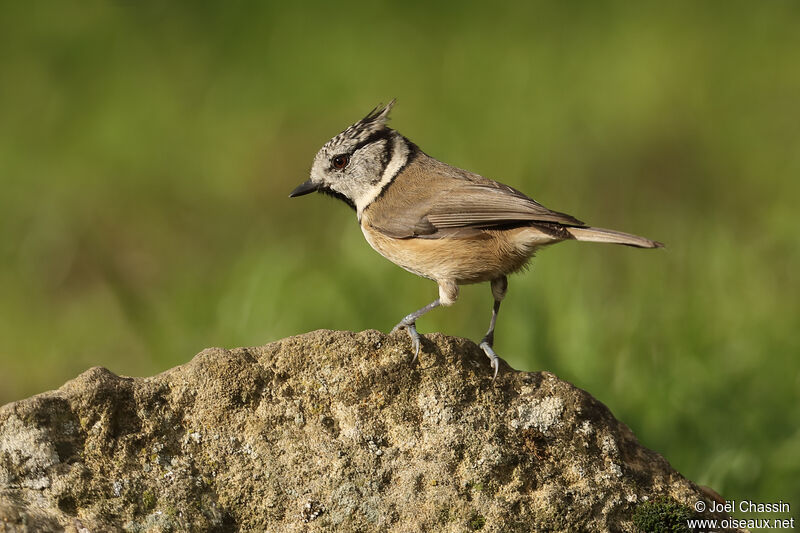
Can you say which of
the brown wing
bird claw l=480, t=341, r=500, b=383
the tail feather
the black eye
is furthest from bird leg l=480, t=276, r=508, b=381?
the black eye

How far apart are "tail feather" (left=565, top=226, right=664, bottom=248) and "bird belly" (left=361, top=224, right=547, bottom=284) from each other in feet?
0.81

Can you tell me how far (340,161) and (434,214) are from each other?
0.74 meters

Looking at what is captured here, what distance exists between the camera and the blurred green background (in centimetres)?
616

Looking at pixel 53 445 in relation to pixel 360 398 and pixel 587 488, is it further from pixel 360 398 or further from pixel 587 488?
pixel 587 488

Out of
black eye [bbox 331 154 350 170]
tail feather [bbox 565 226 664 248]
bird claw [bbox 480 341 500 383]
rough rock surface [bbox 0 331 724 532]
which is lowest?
rough rock surface [bbox 0 331 724 532]

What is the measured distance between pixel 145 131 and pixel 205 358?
21.4ft

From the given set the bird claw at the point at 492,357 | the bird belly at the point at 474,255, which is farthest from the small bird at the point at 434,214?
the bird claw at the point at 492,357

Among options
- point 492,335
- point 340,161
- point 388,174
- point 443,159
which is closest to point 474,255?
point 492,335

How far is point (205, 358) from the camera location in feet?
11.9

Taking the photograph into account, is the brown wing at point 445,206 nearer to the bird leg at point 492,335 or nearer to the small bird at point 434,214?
the small bird at point 434,214

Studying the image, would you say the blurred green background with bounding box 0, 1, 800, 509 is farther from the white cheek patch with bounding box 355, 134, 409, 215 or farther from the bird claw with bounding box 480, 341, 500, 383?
the bird claw with bounding box 480, 341, 500, 383

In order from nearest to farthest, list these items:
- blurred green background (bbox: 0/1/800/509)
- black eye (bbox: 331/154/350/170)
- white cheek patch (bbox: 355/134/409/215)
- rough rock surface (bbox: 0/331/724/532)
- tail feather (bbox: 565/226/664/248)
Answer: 1. rough rock surface (bbox: 0/331/724/532)
2. tail feather (bbox: 565/226/664/248)
3. white cheek patch (bbox: 355/134/409/215)
4. black eye (bbox: 331/154/350/170)
5. blurred green background (bbox: 0/1/800/509)

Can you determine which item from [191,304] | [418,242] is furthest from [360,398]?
[191,304]

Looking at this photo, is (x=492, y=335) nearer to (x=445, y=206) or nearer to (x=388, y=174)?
(x=445, y=206)
